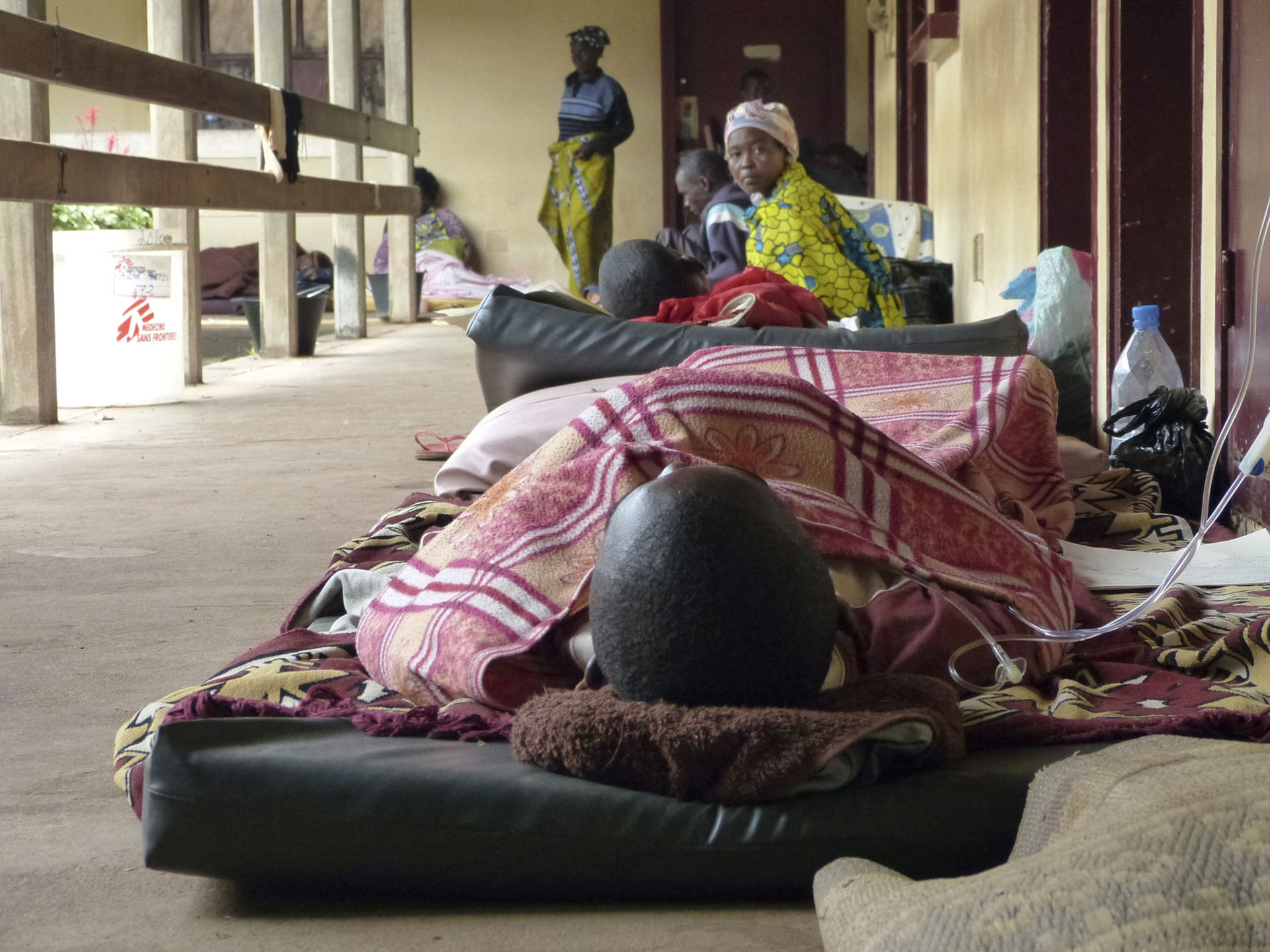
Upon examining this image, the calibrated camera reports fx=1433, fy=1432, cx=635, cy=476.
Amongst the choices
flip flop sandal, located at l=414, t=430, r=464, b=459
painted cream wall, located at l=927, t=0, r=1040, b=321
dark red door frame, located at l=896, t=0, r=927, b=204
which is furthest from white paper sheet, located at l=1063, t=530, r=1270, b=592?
dark red door frame, located at l=896, t=0, r=927, b=204

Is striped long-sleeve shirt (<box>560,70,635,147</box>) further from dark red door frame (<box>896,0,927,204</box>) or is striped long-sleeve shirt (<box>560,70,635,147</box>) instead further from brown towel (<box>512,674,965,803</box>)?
brown towel (<box>512,674,965,803</box>)

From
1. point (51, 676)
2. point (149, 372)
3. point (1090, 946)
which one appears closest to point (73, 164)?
point (149, 372)

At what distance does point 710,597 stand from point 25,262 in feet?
12.3

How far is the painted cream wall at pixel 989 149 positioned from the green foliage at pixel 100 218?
3.19m

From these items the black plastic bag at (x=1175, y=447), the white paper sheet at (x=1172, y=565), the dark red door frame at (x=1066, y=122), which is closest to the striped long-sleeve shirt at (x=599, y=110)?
the dark red door frame at (x=1066, y=122)

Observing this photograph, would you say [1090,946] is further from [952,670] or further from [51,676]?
[51,676]

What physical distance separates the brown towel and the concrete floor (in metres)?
0.11

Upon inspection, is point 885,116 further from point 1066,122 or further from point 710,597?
point 710,597

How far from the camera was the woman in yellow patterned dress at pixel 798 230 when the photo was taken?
4543 mm

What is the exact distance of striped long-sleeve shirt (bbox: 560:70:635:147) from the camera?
9398 millimetres

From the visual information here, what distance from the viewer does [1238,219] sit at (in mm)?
2793

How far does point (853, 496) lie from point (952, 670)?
302 millimetres

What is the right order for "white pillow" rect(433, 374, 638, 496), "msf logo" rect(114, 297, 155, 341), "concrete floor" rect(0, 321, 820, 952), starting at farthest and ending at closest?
"msf logo" rect(114, 297, 155, 341) → "white pillow" rect(433, 374, 638, 496) → "concrete floor" rect(0, 321, 820, 952)

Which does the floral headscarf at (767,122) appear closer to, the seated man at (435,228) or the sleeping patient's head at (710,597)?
the sleeping patient's head at (710,597)
